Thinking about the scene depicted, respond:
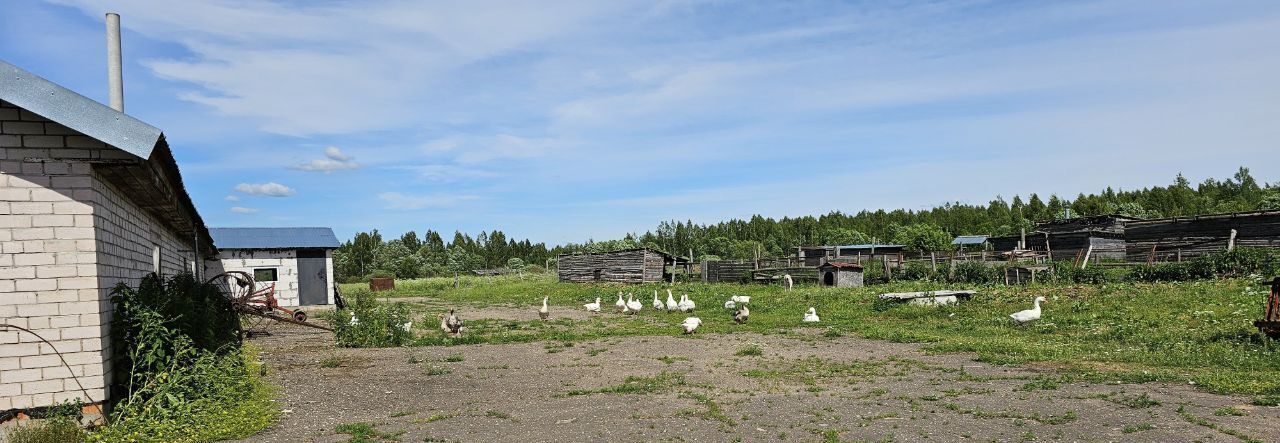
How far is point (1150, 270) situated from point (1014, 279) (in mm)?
4742

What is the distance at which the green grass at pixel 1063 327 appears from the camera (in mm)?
13234

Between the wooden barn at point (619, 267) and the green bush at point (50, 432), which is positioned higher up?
the wooden barn at point (619, 267)

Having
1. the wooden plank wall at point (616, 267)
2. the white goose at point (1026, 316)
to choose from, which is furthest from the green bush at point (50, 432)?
the wooden plank wall at point (616, 267)

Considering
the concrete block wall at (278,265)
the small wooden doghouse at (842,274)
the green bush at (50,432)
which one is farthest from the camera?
the small wooden doghouse at (842,274)

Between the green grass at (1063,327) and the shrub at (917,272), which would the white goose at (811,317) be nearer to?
the green grass at (1063,327)

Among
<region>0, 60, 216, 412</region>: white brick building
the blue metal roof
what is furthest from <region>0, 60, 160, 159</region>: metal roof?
the blue metal roof

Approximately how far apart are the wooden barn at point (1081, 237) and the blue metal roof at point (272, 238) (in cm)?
3629

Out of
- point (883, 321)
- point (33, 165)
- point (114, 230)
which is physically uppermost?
point (33, 165)

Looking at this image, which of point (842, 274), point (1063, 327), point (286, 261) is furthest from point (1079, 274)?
point (286, 261)

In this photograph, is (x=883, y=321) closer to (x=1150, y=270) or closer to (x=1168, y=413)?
(x=1150, y=270)

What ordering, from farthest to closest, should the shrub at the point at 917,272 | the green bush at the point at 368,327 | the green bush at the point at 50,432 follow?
the shrub at the point at 917,272 < the green bush at the point at 368,327 < the green bush at the point at 50,432

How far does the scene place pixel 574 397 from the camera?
11.9m

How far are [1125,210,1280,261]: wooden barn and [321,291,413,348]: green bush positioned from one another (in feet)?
93.4

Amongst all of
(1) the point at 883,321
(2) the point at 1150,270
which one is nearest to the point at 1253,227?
A: (2) the point at 1150,270
